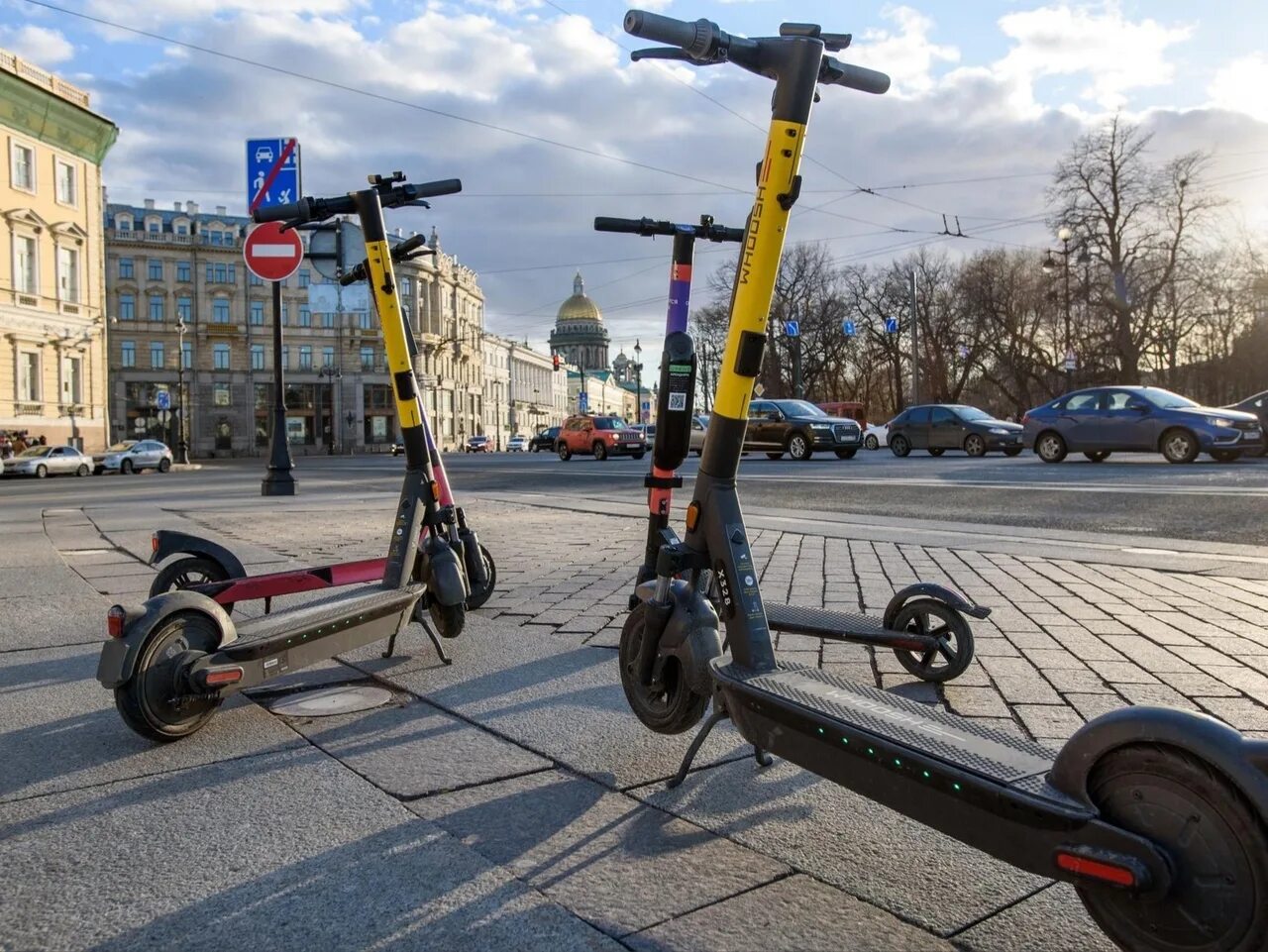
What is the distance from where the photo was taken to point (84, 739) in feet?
11.0

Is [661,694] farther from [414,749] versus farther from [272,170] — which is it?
[272,170]

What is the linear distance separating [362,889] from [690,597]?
1.13 m

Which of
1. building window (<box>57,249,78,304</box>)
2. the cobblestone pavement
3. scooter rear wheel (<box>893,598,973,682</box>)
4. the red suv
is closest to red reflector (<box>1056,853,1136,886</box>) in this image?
the cobblestone pavement

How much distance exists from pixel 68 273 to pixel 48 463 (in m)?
17.2

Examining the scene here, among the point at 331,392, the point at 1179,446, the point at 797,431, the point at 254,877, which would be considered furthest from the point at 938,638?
the point at 331,392

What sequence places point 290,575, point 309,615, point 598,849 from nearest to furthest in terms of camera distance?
point 598,849 < point 309,615 < point 290,575

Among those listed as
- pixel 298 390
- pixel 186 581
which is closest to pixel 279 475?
pixel 186 581

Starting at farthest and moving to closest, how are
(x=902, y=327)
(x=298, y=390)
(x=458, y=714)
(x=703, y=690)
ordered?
(x=298, y=390) → (x=902, y=327) → (x=458, y=714) → (x=703, y=690)

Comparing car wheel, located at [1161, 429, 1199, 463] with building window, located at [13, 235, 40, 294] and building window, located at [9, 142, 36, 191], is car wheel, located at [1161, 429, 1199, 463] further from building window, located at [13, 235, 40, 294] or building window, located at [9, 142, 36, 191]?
building window, located at [13, 235, 40, 294]

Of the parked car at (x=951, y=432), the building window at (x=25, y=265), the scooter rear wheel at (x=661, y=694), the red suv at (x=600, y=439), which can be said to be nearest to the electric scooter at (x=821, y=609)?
the scooter rear wheel at (x=661, y=694)

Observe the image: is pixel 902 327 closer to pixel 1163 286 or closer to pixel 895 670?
pixel 1163 286

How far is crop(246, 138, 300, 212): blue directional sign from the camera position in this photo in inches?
429

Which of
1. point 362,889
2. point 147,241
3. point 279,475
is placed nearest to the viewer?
point 362,889

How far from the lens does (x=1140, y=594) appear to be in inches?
221
